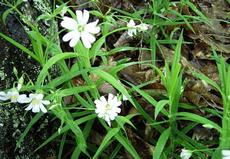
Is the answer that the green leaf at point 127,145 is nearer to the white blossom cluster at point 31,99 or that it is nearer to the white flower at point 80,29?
the white blossom cluster at point 31,99

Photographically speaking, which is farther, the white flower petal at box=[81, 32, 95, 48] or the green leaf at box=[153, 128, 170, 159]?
the green leaf at box=[153, 128, 170, 159]

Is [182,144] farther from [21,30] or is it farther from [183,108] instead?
[21,30]

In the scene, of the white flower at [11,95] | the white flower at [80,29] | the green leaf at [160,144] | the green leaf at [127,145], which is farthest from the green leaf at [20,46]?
the green leaf at [160,144]

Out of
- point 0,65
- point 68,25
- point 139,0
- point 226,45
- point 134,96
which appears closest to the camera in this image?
point 68,25

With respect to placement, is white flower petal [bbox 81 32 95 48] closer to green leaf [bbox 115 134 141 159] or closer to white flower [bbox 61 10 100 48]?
white flower [bbox 61 10 100 48]

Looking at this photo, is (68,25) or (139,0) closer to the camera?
(68,25)

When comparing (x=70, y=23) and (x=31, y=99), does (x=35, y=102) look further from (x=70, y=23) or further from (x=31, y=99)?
(x=70, y=23)

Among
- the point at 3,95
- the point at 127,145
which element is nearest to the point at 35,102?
the point at 3,95

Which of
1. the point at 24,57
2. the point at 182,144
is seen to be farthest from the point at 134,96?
the point at 24,57

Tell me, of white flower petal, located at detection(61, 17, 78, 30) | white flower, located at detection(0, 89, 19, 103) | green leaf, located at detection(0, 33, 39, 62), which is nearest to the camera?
white flower petal, located at detection(61, 17, 78, 30)

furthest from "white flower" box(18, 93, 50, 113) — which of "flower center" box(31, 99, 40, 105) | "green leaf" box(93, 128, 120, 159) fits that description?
"green leaf" box(93, 128, 120, 159)

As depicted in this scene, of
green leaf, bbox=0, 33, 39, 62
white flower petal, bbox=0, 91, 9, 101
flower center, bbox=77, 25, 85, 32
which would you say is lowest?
white flower petal, bbox=0, 91, 9, 101
